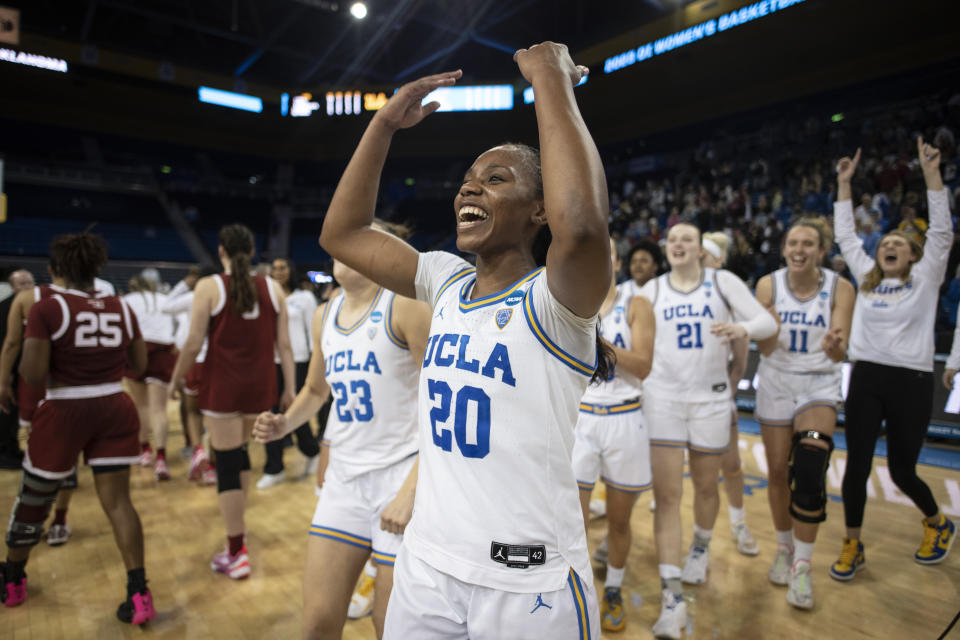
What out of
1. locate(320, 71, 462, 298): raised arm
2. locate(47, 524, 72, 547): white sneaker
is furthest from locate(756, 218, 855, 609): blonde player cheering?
locate(47, 524, 72, 547): white sneaker

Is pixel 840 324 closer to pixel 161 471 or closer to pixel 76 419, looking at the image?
pixel 76 419

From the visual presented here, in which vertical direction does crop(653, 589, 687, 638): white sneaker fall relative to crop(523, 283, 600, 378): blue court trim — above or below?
below

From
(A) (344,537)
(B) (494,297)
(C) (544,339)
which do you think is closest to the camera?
(C) (544,339)

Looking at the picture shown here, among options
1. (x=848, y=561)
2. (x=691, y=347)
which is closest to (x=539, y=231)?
(x=691, y=347)

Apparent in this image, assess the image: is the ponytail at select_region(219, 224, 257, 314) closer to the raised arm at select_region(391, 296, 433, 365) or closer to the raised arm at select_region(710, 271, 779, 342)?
the raised arm at select_region(391, 296, 433, 365)

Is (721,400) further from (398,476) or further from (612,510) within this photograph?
(398,476)

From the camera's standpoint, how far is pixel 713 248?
4.45m

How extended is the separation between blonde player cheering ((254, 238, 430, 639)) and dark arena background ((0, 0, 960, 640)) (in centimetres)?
105

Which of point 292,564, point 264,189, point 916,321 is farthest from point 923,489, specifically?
point 264,189

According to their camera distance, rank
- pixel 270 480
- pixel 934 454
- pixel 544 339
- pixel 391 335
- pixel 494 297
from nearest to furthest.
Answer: pixel 544 339, pixel 494 297, pixel 391 335, pixel 270 480, pixel 934 454

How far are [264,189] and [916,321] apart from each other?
2237 centimetres

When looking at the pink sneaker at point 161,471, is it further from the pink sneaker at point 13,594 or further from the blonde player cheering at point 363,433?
the blonde player cheering at point 363,433

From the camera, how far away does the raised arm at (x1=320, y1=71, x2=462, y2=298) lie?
1627 mm

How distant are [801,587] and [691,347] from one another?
4.46 feet
